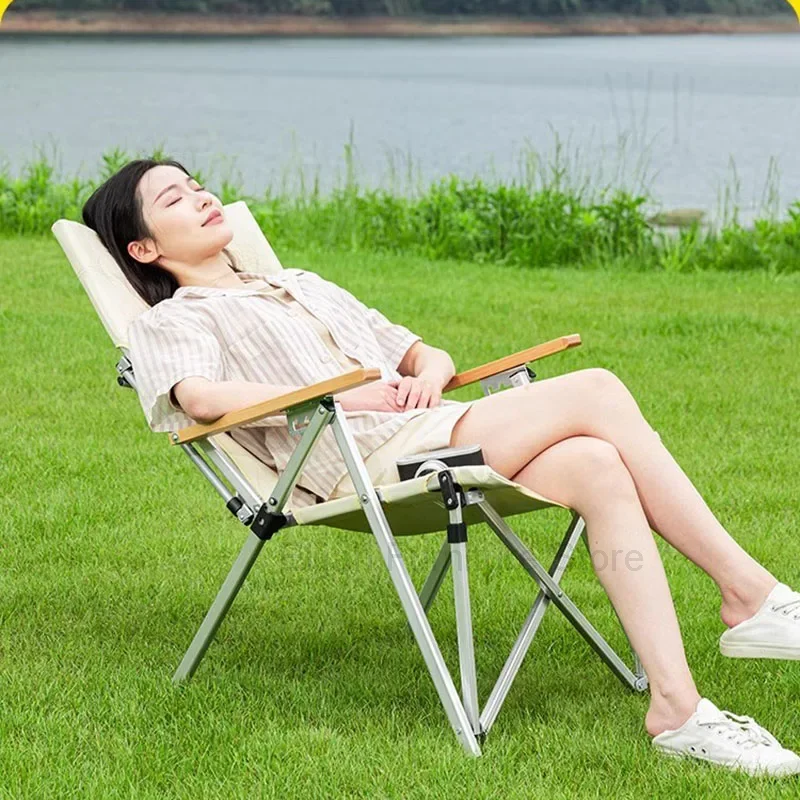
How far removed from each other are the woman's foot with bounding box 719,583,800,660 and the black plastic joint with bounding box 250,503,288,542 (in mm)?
892

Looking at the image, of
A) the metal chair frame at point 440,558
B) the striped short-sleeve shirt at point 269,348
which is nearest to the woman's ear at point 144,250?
the striped short-sleeve shirt at point 269,348

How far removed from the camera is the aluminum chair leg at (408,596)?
266 cm

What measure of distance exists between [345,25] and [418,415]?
1784 inches

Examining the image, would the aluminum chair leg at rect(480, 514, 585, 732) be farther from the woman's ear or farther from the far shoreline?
the far shoreline

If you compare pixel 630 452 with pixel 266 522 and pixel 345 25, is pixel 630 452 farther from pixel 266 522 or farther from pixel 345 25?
pixel 345 25

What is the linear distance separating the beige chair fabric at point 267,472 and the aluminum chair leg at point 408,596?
0.10ft

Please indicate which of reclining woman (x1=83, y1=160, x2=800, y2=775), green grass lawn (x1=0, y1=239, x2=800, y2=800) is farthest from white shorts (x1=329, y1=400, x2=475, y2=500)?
green grass lawn (x1=0, y1=239, x2=800, y2=800)

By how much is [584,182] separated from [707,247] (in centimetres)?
100

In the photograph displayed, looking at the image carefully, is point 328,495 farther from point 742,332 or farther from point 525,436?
point 742,332

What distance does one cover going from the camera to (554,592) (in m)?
2.92

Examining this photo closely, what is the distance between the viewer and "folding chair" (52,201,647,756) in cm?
264

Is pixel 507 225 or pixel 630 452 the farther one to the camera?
pixel 507 225

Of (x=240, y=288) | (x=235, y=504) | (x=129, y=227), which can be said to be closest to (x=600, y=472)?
(x=235, y=504)

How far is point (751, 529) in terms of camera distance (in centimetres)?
412
